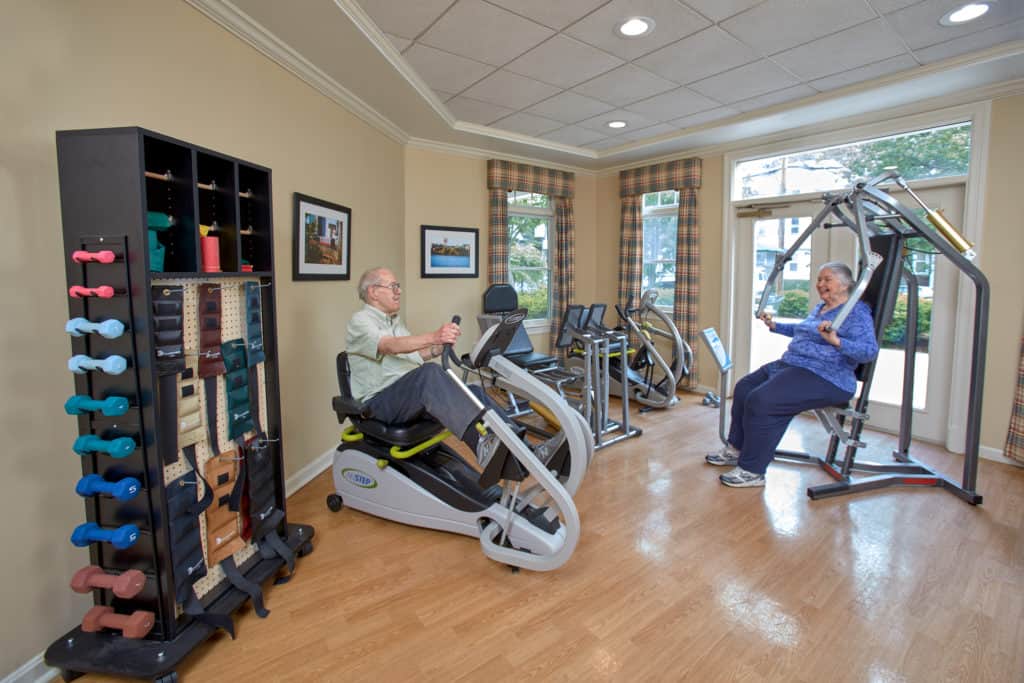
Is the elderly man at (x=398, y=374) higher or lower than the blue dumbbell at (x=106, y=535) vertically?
higher

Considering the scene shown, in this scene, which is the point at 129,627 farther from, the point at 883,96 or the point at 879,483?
the point at 883,96

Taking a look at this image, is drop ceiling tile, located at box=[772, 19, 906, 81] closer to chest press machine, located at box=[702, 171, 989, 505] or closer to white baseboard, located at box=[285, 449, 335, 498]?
chest press machine, located at box=[702, 171, 989, 505]

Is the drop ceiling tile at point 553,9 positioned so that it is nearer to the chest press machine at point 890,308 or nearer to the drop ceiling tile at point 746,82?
the drop ceiling tile at point 746,82

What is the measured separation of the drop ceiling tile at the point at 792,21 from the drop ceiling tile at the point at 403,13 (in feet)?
4.81

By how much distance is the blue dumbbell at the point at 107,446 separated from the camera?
52.7 inches

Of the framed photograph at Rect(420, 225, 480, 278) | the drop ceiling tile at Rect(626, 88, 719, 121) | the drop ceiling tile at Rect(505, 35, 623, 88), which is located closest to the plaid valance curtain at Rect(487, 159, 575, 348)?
the framed photograph at Rect(420, 225, 480, 278)

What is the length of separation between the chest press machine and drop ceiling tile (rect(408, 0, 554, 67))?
75.4 inches

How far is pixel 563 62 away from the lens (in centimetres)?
288

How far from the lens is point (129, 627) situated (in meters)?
1.40

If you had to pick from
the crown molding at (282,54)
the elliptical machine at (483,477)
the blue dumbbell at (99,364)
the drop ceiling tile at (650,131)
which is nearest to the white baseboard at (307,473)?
the elliptical machine at (483,477)

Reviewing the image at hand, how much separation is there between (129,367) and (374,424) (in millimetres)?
1066

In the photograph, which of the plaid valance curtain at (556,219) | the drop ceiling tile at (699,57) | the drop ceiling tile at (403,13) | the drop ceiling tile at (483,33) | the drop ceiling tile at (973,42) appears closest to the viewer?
the drop ceiling tile at (403,13)

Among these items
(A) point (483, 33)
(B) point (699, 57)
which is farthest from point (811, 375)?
(A) point (483, 33)

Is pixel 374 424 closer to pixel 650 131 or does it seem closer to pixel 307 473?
pixel 307 473
